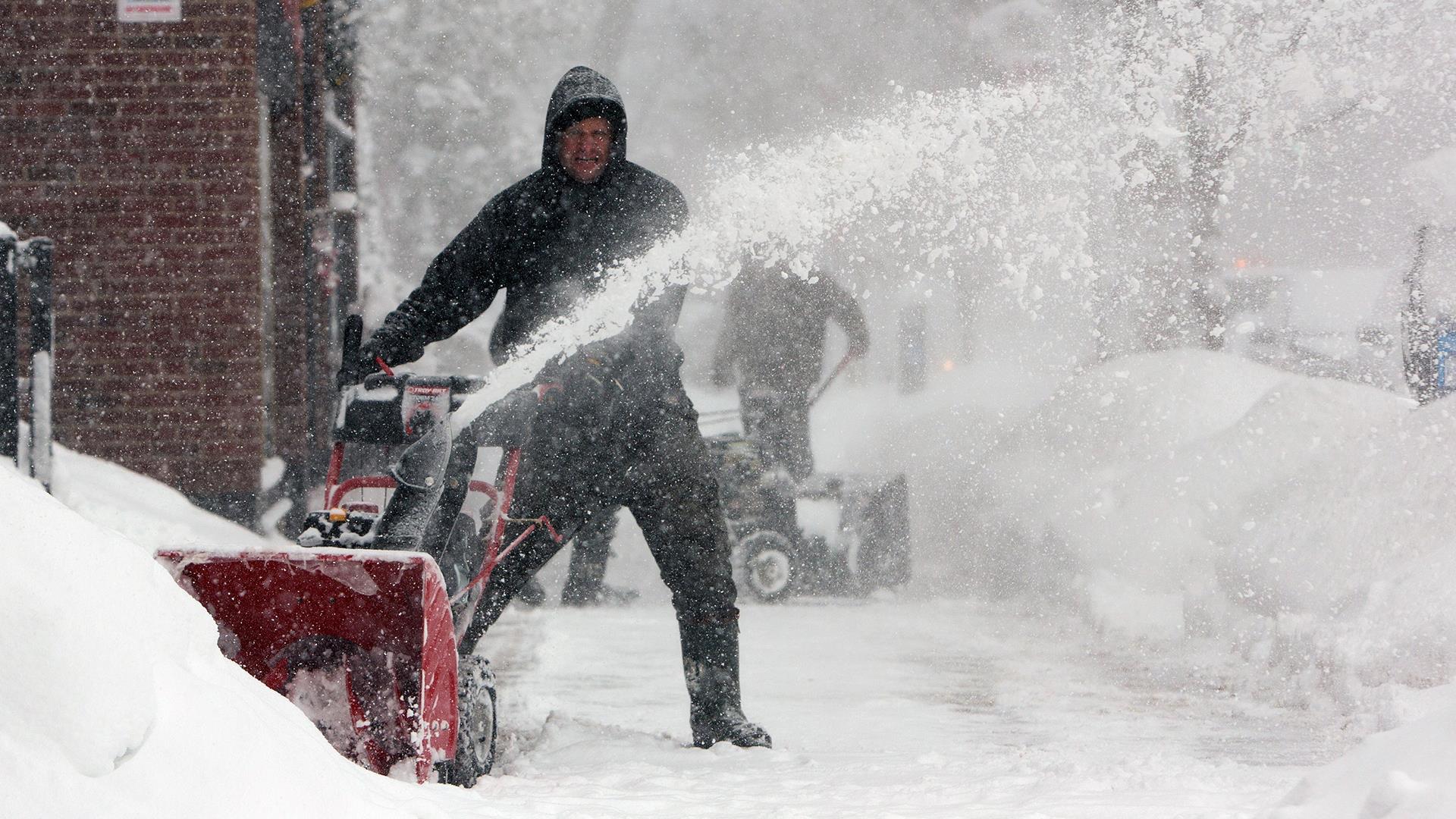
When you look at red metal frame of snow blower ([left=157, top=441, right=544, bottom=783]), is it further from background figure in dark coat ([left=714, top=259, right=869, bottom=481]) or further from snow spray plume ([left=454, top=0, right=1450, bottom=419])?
background figure in dark coat ([left=714, top=259, right=869, bottom=481])

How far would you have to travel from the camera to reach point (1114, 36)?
13617 mm

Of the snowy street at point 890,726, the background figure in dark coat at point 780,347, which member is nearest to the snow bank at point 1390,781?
the snowy street at point 890,726

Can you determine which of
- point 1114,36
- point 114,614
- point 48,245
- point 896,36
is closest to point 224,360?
point 48,245

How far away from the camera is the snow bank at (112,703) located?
2.06 meters

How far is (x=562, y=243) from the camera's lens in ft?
15.8

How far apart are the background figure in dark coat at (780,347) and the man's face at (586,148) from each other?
4496 millimetres

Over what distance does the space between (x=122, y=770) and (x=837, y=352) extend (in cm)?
2525

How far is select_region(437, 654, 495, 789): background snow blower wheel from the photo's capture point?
389cm

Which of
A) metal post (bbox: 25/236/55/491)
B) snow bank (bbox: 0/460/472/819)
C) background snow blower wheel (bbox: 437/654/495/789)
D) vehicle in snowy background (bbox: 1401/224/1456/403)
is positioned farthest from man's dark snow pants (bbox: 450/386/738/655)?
vehicle in snowy background (bbox: 1401/224/1456/403)

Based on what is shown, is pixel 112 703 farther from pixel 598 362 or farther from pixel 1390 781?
pixel 598 362

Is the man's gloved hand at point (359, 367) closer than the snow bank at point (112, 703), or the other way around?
the snow bank at point (112, 703)

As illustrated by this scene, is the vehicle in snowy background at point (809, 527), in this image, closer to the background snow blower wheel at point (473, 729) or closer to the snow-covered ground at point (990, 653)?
the snow-covered ground at point (990, 653)

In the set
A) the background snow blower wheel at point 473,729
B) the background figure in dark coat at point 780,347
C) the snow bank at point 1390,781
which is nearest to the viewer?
the snow bank at point 1390,781

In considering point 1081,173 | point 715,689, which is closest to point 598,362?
point 715,689
